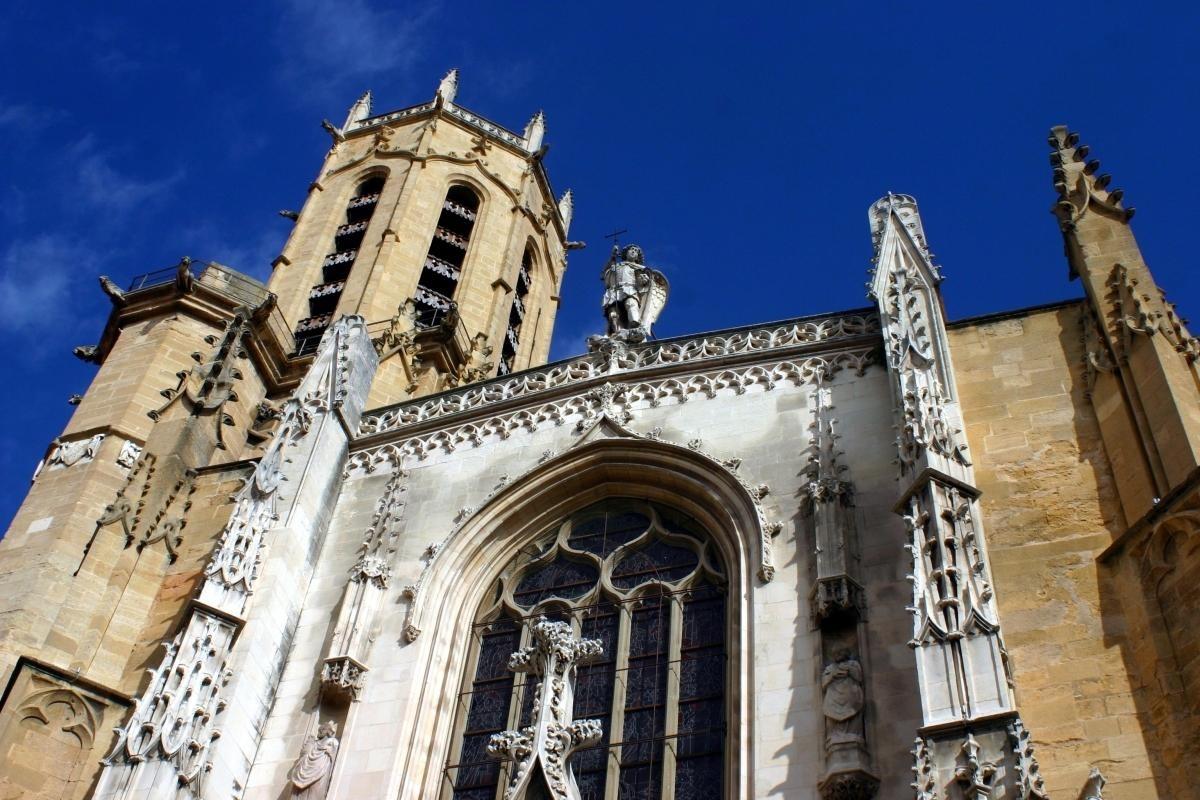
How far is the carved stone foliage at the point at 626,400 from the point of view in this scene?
15.0m

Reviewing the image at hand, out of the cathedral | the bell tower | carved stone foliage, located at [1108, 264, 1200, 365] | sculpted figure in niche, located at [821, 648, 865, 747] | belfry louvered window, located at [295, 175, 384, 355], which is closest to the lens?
the cathedral

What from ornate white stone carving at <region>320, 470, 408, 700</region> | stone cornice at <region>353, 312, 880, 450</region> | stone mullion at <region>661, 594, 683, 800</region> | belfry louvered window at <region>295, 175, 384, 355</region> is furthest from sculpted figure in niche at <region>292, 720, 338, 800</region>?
belfry louvered window at <region>295, 175, 384, 355</region>

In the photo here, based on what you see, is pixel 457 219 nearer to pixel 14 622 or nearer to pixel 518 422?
pixel 518 422

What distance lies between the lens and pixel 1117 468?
40.7ft

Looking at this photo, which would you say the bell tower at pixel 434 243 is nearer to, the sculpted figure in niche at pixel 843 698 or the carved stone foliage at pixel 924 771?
the sculpted figure in niche at pixel 843 698

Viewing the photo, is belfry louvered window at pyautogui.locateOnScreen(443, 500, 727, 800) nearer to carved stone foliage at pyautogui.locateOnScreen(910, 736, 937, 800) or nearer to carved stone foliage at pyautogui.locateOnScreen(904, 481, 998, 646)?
carved stone foliage at pyautogui.locateOnScreen(904, 481, 998, 646)

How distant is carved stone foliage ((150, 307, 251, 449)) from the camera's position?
18234 millimetres

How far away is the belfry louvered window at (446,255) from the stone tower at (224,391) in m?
0.05

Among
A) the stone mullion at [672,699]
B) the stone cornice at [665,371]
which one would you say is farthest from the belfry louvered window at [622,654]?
the stone cornice at [665,371]

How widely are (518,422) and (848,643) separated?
5.39 meters

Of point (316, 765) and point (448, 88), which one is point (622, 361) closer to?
point (316, 765)

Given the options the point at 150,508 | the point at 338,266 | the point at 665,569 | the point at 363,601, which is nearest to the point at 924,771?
the point at 665,569

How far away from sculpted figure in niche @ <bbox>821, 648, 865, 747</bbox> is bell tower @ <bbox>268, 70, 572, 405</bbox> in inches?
515

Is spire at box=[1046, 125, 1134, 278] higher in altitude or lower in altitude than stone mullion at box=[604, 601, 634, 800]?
higher
